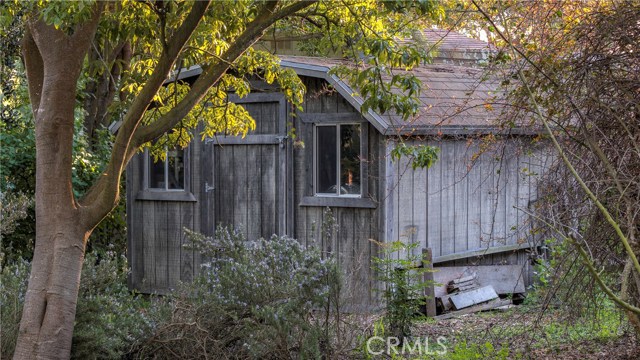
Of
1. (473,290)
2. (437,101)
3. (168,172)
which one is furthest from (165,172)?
(473,290)

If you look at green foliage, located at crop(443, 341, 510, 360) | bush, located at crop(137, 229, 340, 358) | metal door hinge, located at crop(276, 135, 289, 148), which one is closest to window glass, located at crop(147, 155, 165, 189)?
metal door hinge, located at crop(276, 135, 289, 148)

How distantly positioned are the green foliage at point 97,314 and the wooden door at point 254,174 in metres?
3.89

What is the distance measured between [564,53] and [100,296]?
480 cm

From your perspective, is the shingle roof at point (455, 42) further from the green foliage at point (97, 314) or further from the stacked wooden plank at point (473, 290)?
the green foliage at point (97, 314)

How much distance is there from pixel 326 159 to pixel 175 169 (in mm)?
2945

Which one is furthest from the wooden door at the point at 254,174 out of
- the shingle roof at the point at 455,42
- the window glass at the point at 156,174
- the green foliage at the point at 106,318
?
the green foliage at the point at 106,318

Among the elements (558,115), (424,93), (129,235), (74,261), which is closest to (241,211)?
(129,235)

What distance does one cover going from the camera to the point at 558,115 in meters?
7.04

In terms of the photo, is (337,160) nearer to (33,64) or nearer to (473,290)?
(473,290)

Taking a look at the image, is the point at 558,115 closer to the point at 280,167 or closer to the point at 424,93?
the point at 424,93

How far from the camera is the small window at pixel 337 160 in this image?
38.2ft

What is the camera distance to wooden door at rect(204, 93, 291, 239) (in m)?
12.3

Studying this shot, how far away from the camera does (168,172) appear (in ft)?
45.0

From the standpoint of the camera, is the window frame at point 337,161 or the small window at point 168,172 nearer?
the window frame at point 337,161
